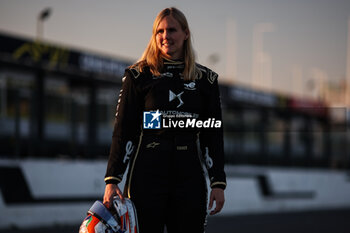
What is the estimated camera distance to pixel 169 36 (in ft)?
11.3

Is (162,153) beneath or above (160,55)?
beneath

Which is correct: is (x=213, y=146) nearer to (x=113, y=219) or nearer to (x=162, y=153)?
(x=162, y=153)

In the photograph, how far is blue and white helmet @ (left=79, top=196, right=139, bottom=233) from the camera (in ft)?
10.2

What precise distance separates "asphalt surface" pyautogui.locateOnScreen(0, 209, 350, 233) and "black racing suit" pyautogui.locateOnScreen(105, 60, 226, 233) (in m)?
5.62

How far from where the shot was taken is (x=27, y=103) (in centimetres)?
1026

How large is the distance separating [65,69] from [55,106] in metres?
5.92

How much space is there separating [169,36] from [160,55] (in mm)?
131

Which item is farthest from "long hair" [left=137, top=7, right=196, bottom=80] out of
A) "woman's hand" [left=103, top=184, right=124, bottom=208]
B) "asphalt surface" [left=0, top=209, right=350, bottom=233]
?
"asphalt surface" [left=0, top=209, right=350, bottom=233]

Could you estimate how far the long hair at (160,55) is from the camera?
346 cm

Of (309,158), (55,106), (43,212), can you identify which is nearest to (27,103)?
(43,212)

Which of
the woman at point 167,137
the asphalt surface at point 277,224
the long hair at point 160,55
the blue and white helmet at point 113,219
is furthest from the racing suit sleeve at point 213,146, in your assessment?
the asphalt surface at point 277,224

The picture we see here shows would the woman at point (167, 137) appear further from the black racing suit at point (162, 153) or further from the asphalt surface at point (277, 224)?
the asphalt surface at point (277, 224)

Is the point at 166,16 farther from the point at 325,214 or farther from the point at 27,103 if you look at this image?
the point at 325,214

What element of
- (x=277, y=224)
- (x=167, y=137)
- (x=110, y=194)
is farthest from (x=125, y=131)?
(x=277, y=224)
